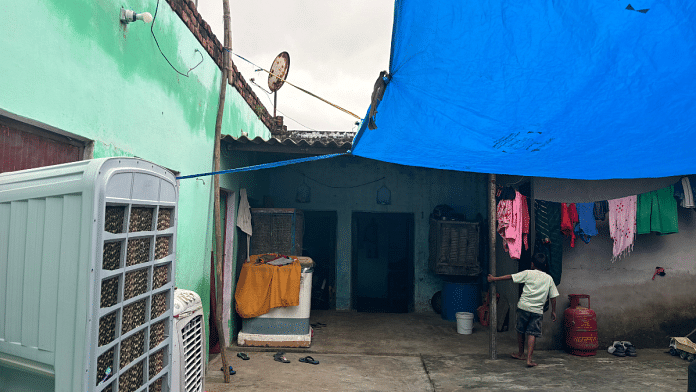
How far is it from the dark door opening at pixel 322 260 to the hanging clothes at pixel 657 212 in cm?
577

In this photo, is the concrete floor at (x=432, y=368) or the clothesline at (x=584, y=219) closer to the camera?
the concrete floor at (x=432, y=368)

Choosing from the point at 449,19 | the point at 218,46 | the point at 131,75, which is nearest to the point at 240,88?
the point at 218,46

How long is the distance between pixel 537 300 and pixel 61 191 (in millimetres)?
6031

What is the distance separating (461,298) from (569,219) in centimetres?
311

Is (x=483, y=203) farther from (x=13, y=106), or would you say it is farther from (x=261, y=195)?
(x=13, y=106)

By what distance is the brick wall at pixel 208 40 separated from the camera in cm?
488

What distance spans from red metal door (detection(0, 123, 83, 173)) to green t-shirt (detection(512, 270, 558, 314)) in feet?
18.3

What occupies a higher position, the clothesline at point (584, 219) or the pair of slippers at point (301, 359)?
the clothesline at point (584, 219)

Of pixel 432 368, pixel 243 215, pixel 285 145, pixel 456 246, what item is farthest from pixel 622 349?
pixel 243 215

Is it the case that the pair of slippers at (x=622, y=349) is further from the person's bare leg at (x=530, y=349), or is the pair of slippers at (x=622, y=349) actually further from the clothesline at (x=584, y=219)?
the person's bare leg at (x=530, y=349)

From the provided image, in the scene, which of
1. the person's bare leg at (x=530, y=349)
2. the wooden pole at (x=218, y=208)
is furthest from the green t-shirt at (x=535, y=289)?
the wooden pole at (x=218, y=208)

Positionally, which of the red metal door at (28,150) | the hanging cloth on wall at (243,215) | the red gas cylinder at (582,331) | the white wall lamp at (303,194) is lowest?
the red gas cylinder at (582,331)

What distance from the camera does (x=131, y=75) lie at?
12.4 ft

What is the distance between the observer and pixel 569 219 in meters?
6.78
